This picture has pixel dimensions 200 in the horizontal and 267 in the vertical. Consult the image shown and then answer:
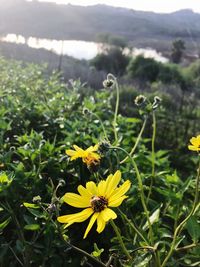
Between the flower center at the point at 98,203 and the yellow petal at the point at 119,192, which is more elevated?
the yellow petal at the point at 119,192

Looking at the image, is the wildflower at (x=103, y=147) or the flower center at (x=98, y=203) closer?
the flower center at (x=98, y=203)

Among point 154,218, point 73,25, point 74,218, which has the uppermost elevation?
point 74,218

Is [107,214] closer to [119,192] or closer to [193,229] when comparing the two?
[119,192]

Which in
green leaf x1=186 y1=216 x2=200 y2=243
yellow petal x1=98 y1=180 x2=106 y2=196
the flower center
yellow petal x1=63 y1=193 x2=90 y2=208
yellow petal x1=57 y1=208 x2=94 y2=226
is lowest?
green leaf x1=186 y1=216 x2=200 y2=243

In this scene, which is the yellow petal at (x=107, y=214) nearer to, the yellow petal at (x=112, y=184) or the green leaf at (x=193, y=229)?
the yellow petal at (x=112, y=184)

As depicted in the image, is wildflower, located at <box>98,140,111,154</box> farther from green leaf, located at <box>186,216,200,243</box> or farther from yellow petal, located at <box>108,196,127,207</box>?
green leaf, located at <box>186,216,200,243</box>

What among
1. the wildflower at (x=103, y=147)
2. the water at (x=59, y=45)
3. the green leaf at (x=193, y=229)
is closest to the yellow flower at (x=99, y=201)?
the wildflower at (x=103, y=147)

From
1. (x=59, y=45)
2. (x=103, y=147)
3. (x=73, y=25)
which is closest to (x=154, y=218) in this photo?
(x=103, y=147)

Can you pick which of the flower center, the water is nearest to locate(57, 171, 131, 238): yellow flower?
the flower center
